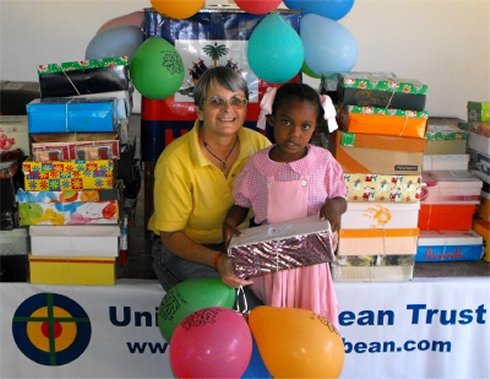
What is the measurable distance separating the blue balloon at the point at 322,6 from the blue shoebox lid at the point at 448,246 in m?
0.87

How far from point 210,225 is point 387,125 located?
25.0 inches

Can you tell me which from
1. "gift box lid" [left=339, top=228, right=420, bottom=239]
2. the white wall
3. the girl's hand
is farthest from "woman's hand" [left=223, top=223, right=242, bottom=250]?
the white wall

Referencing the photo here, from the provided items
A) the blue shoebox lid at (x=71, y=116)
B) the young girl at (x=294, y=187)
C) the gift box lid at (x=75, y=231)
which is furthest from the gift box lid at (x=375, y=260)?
the blue shoebox lid at (x=71, y=116)

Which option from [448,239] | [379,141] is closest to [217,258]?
[379,141]

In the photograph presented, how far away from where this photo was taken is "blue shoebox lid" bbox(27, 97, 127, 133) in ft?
6.08

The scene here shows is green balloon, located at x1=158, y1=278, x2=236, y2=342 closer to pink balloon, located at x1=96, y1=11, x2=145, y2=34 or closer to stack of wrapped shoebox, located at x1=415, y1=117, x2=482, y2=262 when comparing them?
stack of wrapped shoebox, located at x1=415, y1=117, x2=482, y2=262

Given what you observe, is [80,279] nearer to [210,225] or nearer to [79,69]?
[210,225]

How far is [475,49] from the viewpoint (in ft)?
17.3

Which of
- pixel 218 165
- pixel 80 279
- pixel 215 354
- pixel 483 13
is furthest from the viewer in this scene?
pixel 483 13

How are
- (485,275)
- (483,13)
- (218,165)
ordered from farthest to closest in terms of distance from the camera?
(483,13) → (485,275) → (218,165)

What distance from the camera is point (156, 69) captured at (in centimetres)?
198

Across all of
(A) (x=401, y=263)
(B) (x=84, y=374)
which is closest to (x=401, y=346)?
(A) (x=401, y=263)

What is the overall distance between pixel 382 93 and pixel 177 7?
699 millimetres

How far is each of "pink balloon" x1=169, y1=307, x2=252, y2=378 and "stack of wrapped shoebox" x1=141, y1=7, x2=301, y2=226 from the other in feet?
3.14
